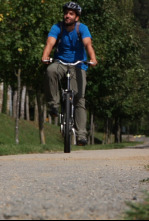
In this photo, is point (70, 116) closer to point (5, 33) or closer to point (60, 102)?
point (60, 102)

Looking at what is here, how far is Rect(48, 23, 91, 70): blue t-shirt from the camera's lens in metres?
9.31

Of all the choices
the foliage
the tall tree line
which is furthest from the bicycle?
the foliage

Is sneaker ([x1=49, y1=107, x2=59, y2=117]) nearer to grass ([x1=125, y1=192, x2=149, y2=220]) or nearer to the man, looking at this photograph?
the man

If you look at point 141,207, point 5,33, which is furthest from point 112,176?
point 5,33

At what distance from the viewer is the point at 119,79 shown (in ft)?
112

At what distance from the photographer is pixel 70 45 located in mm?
9359

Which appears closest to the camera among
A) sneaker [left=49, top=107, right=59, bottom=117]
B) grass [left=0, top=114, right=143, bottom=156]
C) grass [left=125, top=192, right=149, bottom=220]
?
grass [left=125, top=192, right=149, bottom=220]

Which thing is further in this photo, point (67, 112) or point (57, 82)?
point (67, 112)

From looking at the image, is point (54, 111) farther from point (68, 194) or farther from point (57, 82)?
point (68, 194)

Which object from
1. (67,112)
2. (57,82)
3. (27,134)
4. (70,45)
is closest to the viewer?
(70,45)

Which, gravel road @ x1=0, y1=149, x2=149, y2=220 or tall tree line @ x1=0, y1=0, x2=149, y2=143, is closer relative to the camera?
gravel road @ x1=0, y1=149, x2=149, y2=220

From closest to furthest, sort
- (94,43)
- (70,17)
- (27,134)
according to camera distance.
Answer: (70,17), (94,43), (27,134)

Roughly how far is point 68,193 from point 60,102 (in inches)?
215

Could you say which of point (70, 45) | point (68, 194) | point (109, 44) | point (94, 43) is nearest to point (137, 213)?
point (68, 194)
